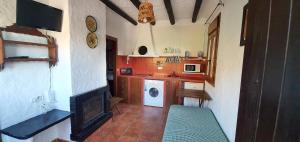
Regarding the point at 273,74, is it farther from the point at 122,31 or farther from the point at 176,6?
the point at 122,31

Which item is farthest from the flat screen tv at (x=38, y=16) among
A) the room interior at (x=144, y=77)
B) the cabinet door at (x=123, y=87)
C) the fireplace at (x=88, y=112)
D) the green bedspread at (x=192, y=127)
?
the cabinet door at (x=123, y=87)

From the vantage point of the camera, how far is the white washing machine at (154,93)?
3877mm

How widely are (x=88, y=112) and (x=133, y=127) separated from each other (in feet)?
2.89

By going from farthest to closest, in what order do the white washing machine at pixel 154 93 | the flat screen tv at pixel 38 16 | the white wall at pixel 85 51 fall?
the white washing machine at pixel 154 93 < the white wall at pixel 85 51 < the flat screen tv at pixel 38 16

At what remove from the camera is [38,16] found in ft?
5.91

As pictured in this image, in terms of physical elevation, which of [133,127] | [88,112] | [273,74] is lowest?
[133,127]

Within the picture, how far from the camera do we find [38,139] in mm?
1984

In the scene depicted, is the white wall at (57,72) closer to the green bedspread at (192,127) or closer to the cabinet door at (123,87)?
the cabinet door at (123,87)

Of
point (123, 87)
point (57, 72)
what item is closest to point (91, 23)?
point (57, 72)

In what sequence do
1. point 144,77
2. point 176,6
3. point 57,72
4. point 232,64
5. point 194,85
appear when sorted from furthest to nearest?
1. point 144,77
2. point 194,85
3. point 176,6
4. point 57,72
5. point 232,64

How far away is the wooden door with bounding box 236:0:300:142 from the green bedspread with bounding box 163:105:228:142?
1201mm

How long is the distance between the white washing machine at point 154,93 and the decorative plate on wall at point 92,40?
1.78m

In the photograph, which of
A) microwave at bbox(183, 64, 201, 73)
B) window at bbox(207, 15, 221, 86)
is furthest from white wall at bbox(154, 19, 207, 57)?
window at bbox(207, 15, 221, 86)

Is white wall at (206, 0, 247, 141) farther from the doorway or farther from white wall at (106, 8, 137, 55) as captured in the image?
the doorway
